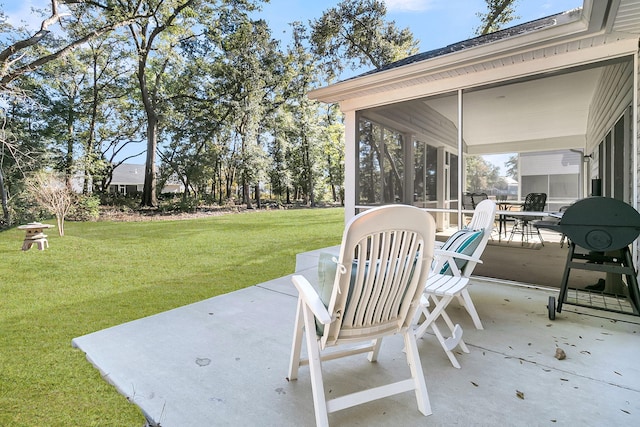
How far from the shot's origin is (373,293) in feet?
5.44

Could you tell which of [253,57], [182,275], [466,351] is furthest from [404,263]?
[253,57]

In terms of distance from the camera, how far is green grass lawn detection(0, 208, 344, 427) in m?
1.99

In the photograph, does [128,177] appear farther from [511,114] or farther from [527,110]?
[527,110]

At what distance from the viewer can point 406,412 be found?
1.75 meters

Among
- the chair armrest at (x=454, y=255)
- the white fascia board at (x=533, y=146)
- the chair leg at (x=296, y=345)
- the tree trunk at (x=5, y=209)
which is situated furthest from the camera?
the tree trunk at (x=5, y=209)

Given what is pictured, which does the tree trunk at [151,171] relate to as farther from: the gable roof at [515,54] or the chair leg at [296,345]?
the chair leg at [296,345]

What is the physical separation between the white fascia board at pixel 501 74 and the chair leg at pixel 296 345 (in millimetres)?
3552

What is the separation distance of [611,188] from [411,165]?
10.3 ft

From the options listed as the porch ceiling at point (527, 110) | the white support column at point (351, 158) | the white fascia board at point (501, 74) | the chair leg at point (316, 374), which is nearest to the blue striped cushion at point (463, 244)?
the chair leg at point (316, 374)

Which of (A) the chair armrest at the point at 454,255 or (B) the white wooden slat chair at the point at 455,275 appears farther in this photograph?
(A) the chair armrest at the point at 454,255

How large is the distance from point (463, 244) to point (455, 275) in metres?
0.26

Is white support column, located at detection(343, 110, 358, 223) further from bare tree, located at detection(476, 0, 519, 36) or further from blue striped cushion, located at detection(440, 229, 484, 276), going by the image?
bare tree, located at detection(476, 0, 519, 36)

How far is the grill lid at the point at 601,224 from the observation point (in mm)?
2750

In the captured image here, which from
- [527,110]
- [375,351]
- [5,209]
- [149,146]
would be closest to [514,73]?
[375,351]
